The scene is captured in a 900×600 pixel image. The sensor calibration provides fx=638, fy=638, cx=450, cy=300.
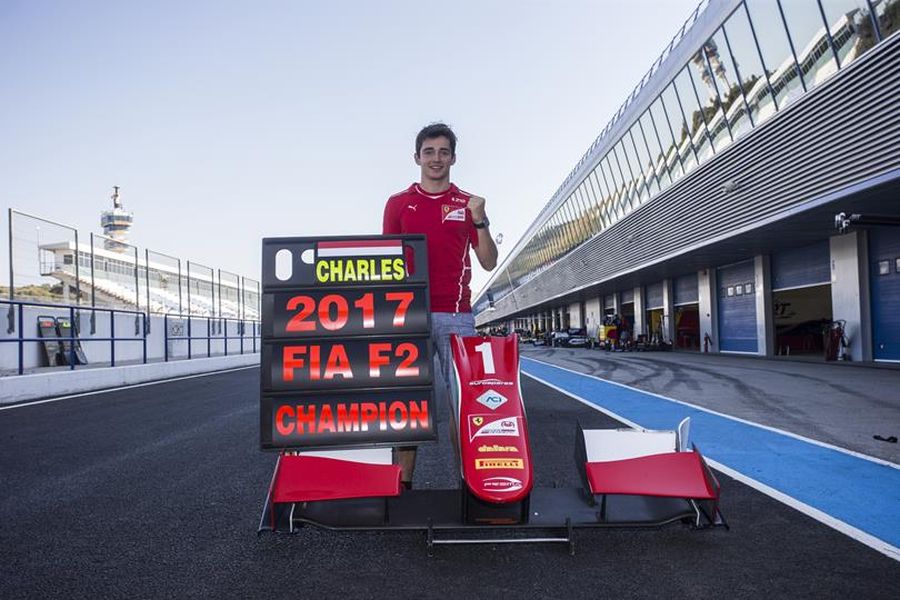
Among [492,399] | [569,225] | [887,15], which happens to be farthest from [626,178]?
[492,399]

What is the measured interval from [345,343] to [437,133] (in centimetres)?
129

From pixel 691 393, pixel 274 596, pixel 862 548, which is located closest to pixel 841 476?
pixel 862 548

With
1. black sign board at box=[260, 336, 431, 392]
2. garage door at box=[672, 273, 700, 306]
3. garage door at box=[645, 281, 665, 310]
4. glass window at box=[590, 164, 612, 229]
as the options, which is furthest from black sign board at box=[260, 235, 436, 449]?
garage door at box=[645, 281, 665, 310]

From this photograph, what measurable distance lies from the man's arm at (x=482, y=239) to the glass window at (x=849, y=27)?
12184mm

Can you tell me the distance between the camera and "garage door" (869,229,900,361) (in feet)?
50.7

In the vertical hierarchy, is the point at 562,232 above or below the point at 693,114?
below

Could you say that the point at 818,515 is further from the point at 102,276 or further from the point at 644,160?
the point at 644,160

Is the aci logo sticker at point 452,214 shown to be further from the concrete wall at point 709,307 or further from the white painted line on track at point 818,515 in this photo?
the concrete wall at point 709,307

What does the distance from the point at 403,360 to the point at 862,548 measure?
7.34ft

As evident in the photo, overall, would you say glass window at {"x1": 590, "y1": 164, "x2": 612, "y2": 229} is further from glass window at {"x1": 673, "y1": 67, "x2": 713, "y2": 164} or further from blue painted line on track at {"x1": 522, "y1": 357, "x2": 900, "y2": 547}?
blue painted line on track at {"x1": 522, "y1": 357, "x2": 900, "y2": 547}

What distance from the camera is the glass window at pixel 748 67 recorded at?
52.6 feet

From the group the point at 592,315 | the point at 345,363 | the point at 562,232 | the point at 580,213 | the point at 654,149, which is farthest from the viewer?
the point at 592,315

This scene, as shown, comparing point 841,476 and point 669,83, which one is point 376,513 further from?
point 669,83

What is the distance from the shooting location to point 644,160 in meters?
25.3
